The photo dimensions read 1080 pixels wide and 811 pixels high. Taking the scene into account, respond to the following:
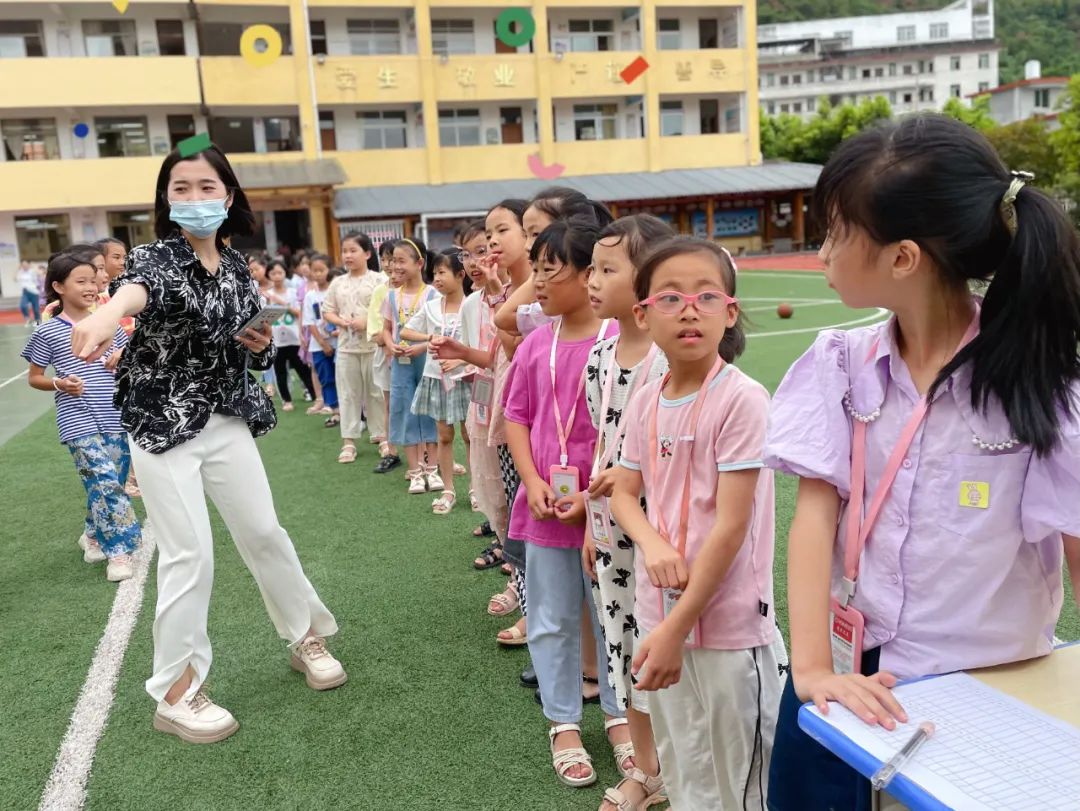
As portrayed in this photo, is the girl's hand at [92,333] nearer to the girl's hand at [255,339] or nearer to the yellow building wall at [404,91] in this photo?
the girl's hand at [255,339]

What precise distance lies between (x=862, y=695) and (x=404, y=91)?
3218cm

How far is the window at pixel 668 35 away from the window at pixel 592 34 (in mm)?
1985

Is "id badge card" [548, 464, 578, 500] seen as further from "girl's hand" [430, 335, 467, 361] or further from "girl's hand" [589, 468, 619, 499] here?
"girl's hand" [430, 335, 467, 361]

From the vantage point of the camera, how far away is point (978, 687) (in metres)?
1.39

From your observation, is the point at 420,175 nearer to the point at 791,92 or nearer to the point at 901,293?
the point at 901,293

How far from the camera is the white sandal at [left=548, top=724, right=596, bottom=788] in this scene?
2871 millimetres

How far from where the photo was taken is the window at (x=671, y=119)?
35094mm

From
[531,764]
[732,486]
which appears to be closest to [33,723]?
[531,764]

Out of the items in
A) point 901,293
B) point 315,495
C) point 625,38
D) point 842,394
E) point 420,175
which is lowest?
point 315,495

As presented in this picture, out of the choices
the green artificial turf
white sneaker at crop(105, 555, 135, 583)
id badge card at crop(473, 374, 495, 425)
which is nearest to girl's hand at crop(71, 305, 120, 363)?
the green artificial turf

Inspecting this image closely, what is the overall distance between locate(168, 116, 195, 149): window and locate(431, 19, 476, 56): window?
29.1ft

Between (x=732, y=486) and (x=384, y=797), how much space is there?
1.64m

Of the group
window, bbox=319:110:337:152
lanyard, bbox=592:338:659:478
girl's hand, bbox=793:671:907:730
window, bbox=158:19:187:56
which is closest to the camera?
girl's hand, bbox=793:671:907:730

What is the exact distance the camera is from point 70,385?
17.1ft
